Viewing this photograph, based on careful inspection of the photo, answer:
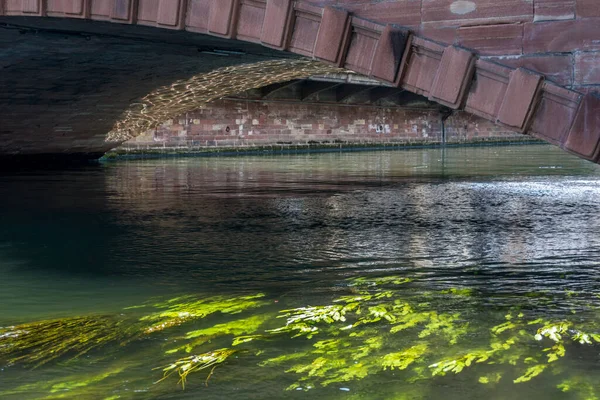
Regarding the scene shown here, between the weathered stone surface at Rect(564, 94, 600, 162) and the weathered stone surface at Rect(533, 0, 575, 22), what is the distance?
0.60 metres

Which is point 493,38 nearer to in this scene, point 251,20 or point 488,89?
point 488,89

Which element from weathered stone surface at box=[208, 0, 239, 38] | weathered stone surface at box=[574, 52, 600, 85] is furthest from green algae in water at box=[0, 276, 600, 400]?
weathered stone surface at box=[208, 0, 239, 38]

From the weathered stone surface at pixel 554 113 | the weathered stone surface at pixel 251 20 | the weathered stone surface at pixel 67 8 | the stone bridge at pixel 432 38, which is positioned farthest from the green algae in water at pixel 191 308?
the weathered stone surface at pixel 67 8

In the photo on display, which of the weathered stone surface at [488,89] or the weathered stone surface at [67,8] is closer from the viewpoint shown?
the weathered stone surface at [488,89]

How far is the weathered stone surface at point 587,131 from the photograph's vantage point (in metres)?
4.80

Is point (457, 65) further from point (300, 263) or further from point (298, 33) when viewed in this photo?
point (300, 263)

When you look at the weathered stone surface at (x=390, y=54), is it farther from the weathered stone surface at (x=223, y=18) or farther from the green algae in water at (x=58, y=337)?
the green algae in water at (x=58, y=337)

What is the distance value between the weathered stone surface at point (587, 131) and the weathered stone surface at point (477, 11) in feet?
2.45

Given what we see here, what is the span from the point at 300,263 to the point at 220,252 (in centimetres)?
88

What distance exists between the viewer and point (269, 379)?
12.3 ft

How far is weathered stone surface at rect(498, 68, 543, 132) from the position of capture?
16.4ft

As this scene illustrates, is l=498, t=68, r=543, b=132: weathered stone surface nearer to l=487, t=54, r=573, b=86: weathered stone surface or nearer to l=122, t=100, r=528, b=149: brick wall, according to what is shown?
l=487, t=54, r=573, b=86: weathered stone surface

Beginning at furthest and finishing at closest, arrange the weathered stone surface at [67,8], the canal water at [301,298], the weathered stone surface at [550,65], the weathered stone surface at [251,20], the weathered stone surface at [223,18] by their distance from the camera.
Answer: the weathered stone surface at [67,8]
the weathered stone surface at [223,18]
the weathered stone surface at [251,20]
the weathered stone surface at [550,65]
the canal water at [301,298]

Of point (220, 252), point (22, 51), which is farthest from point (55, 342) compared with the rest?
point (22, 51)
